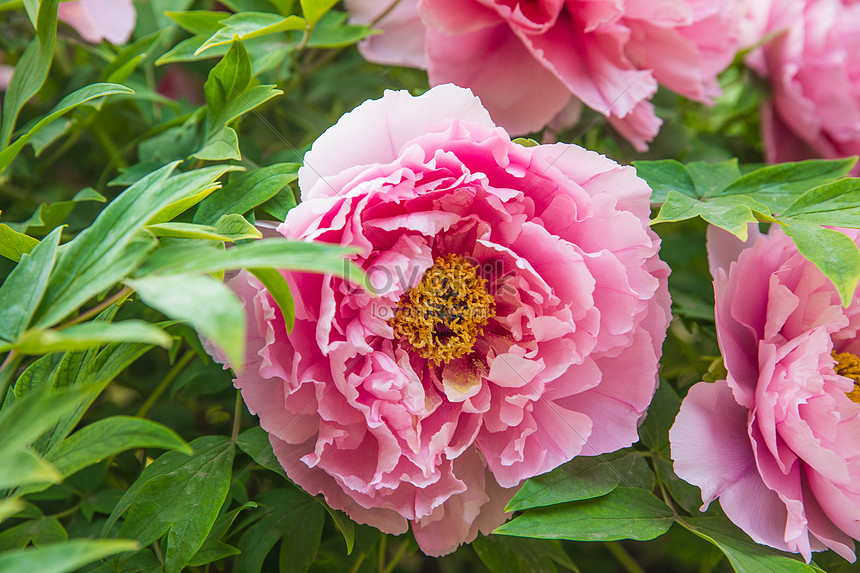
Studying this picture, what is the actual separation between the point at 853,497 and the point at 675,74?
0.33 metres

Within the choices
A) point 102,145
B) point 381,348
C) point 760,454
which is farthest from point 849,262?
point 102,145

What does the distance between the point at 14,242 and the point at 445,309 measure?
0.25m

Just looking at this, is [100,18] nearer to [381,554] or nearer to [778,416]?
[381,554]

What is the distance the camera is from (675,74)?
532 mm

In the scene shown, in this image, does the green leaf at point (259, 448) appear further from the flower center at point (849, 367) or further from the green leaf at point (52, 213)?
the flower center at point (849, 367)

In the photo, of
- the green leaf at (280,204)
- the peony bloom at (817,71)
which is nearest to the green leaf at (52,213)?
the green leaf at (280,204)

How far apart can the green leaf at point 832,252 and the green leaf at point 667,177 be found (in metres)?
0.09

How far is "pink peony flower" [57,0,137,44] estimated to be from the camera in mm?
542

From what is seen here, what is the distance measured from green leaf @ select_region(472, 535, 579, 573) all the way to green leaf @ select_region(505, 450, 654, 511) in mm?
84

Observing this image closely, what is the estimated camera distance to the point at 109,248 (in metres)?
0.29

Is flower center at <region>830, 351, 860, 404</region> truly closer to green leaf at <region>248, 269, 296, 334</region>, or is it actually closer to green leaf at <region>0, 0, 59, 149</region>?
green leaf at <region>248, 269, 296, 334</region>

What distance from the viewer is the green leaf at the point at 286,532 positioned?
17.0 inches

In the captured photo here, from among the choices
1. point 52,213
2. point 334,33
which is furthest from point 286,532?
point 334,33

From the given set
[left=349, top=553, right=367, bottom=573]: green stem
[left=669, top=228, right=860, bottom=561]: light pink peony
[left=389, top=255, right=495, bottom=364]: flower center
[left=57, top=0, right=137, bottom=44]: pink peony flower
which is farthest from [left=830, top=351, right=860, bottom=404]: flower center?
[left=57, top=0, right=137, bottom=44]: pink peony flower
